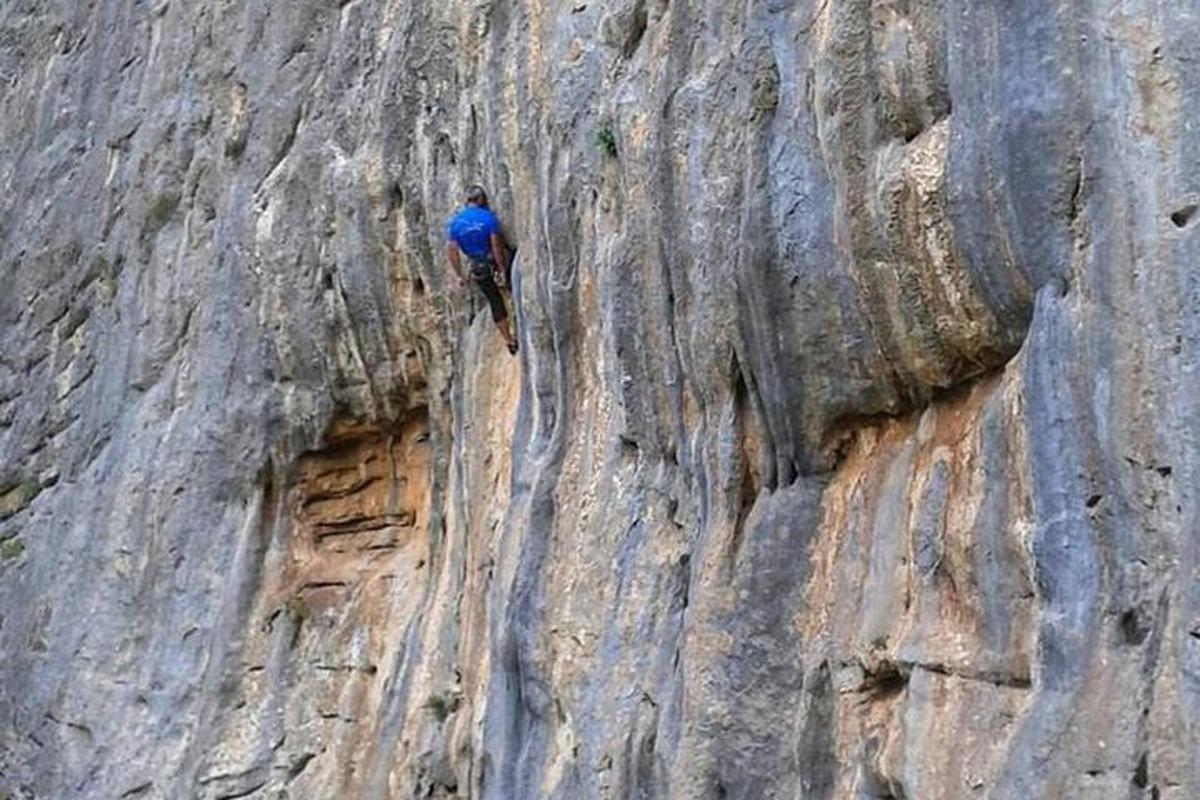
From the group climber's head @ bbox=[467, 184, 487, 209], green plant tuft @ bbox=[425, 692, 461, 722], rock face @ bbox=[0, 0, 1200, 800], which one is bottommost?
green plant tuft @ bbox=[425, 692, 461, 722]

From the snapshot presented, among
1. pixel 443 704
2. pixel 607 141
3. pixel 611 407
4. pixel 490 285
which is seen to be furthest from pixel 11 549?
pixel 607 141

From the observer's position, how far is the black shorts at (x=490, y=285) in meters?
10.8

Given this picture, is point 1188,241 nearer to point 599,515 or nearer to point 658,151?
point 658,151

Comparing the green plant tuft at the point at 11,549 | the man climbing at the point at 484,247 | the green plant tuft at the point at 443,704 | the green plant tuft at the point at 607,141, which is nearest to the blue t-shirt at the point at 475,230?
the man climbing at the point at 484,247

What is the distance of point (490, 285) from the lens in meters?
10.9

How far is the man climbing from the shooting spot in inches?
420

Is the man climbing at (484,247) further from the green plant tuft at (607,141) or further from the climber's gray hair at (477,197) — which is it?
the green plant tuft at (607,141)

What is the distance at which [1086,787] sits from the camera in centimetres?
575

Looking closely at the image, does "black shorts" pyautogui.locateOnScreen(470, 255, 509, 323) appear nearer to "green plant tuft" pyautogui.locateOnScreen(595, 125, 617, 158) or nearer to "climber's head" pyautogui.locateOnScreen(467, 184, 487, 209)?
"climber's head" pyautogui.locateOnScreen(467, 184, 487, 209)

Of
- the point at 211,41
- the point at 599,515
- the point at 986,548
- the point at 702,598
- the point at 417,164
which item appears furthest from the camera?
the point at 211,41

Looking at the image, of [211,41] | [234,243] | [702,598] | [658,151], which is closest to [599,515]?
[702,598]

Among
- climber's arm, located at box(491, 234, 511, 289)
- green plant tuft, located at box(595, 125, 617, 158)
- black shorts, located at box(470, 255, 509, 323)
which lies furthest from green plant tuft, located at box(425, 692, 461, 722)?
green plant tuft, located at box(595, 125, 617, 158)

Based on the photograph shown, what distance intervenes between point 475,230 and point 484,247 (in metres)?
0.14

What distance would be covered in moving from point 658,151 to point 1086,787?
150 inches
